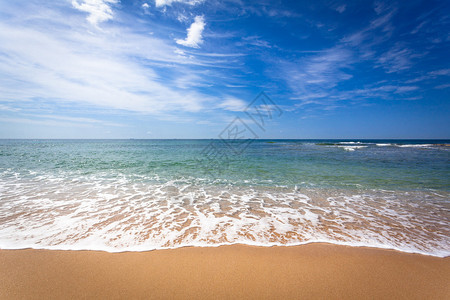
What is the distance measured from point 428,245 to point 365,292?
2.44 m

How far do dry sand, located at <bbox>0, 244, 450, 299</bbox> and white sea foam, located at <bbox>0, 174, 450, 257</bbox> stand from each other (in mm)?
305

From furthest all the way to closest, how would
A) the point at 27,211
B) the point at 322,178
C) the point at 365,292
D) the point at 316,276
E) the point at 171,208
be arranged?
the point at 322,178, the point at 171,208, the point at 27,211, the point at 316,276, the point at 365,292

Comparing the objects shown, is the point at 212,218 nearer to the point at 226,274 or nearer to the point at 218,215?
the point at 218,215

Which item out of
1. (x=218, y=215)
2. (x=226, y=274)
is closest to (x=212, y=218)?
(x=218, y=215)

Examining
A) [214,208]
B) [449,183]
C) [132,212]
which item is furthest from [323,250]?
[449,183]

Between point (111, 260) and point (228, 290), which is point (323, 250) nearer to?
point (228, 290)

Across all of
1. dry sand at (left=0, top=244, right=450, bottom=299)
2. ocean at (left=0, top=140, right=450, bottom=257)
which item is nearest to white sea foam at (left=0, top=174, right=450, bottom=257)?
ocean at (left=0, top=140, right=450, bottom=257)

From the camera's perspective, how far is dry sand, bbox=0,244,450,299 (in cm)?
246

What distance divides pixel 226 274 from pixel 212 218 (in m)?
2.12

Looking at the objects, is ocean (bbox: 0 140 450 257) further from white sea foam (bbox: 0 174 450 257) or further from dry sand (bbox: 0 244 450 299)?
dry sand (bbox: 0 244 450 299)

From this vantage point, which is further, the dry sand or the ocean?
the ocean

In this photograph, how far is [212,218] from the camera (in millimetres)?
4875

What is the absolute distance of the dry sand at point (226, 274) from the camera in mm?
2461

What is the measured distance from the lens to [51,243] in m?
3.49
